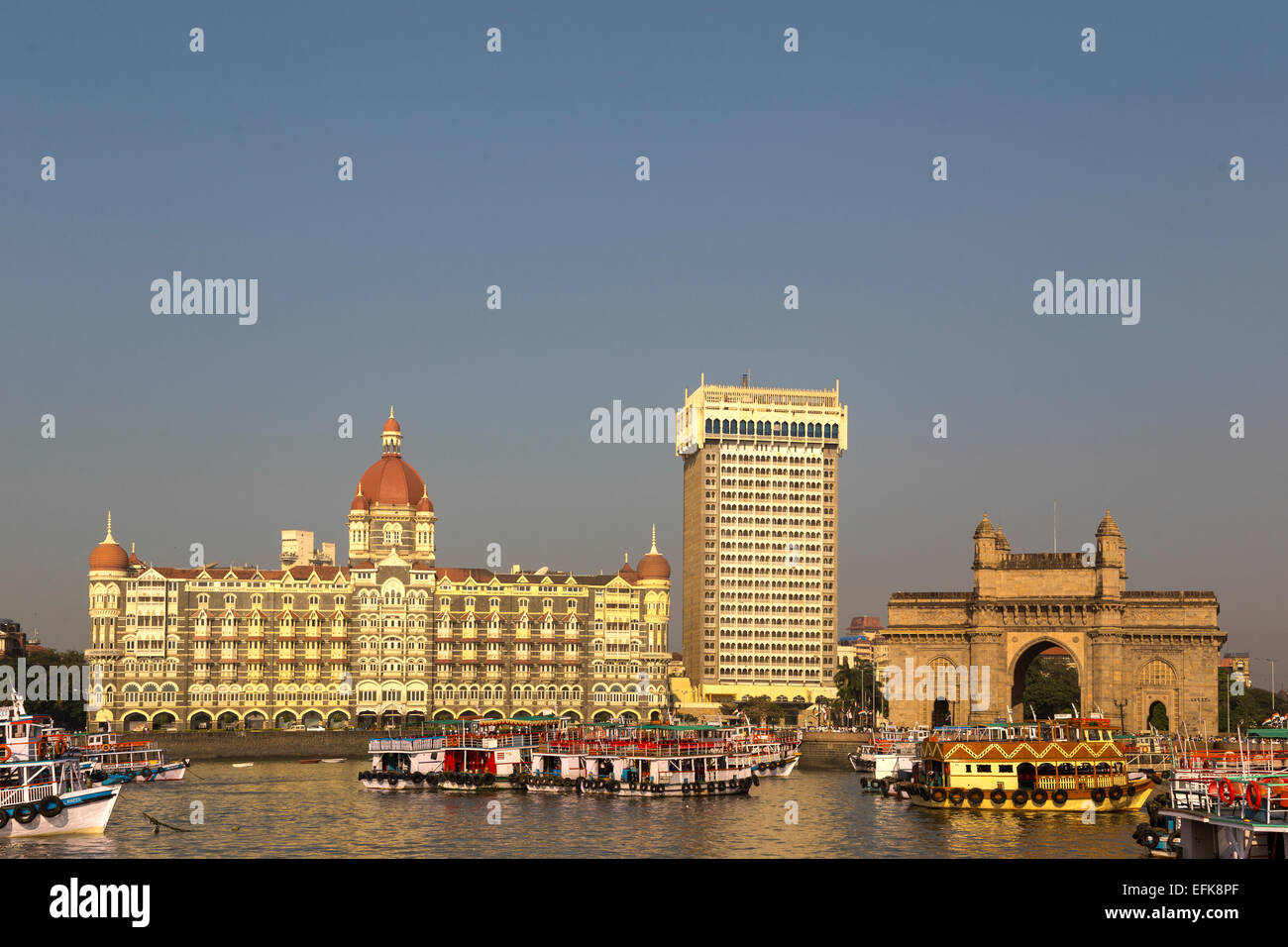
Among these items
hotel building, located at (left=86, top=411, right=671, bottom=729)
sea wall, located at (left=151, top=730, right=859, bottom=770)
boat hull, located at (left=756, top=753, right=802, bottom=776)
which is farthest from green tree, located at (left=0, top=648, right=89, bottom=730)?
boat hull, located at (left=756, top=753, right=802, bottom=776)

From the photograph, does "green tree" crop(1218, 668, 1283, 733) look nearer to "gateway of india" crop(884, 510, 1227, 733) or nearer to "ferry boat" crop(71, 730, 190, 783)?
"gateway of india" crop(884, 510, 1227, 733)

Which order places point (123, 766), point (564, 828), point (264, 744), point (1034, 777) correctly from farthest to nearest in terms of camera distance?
point (264, 744) < point (123, 766) < point (1034, 777) < point (564, 828)

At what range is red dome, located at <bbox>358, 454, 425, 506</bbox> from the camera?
563 feet

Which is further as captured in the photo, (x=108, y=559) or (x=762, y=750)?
(x=108, y=559)

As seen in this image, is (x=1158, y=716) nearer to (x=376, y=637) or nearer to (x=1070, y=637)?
(x=1070, y=637)

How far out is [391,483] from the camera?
173 m

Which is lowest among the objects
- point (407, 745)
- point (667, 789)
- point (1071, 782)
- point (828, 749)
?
point (828, 749)

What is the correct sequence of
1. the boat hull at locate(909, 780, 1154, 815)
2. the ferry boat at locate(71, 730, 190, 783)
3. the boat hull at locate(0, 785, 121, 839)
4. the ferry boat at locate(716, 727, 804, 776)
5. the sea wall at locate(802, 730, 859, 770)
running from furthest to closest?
1. the sea wall at locate(802, 730, 859, 770)
2. the ferry boat at locate(716, 727, 804, 776)
3. the ferry boat at locate(71, 730, 190, 783)
4. the boat hull at locate(909, 780, 1154, 815)
5. the boat hull at locate(0, 785, 121, 839)

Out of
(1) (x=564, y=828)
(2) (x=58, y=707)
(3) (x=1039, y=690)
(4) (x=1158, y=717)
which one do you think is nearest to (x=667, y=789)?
(1) (x=564, y=828)

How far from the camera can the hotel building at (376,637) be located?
160 m

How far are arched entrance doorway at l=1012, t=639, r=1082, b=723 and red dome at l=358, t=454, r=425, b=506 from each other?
231ft

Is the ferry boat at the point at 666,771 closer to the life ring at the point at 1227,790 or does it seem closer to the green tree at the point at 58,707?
the life ring at the point at 1227,790

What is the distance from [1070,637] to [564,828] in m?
68.6

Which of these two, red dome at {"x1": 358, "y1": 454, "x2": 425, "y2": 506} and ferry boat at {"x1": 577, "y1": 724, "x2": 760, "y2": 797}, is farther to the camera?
red dome at {"x1": 358, "y1": 454, "x2": 425, "y2": 506}
